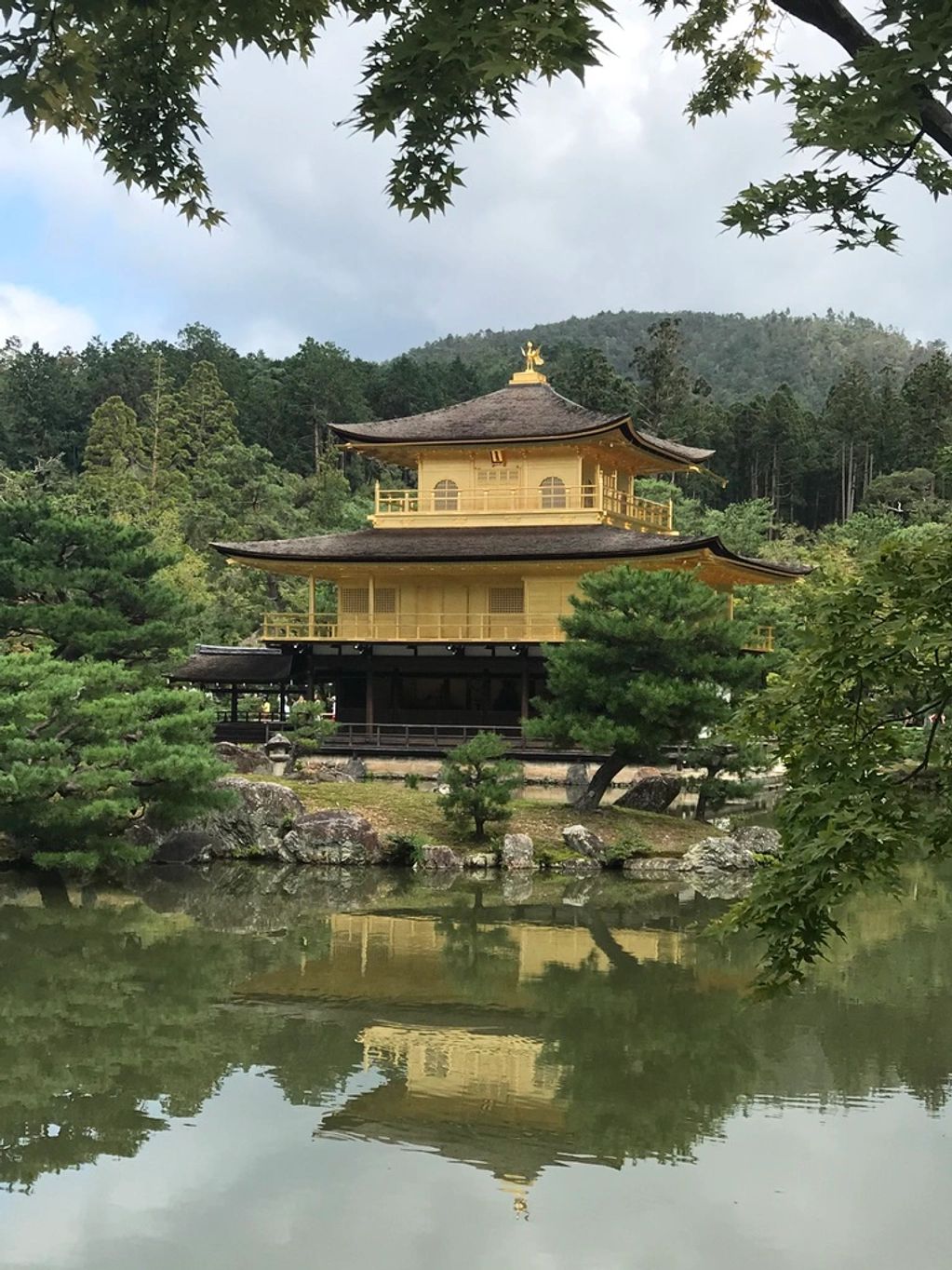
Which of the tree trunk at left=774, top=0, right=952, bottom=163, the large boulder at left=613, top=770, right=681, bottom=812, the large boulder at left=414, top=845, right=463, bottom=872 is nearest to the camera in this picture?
the tree trunk at left=774, top=0, right=952, bottom=163

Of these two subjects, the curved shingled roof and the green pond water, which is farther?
the curved shingled roof

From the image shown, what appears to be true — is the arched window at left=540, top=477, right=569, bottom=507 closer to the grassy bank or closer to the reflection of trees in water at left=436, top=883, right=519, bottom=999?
the grassy bank

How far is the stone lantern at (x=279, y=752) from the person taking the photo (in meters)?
21.3

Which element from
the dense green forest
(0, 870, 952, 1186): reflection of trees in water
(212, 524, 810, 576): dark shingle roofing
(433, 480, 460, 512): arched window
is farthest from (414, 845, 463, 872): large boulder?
the dense green forest

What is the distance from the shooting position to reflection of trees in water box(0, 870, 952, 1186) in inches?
310

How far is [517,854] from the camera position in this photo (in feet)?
56.3

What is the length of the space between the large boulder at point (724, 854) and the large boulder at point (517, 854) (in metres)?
2.05

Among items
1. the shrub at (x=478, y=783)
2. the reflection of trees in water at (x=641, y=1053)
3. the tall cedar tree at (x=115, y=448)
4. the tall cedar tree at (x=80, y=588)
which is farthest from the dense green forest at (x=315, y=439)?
the reflection of trees in water at (x=641, y=1053)

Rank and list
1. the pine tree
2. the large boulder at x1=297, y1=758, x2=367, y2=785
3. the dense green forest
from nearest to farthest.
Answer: the pine tree < the large boulder at x1=297, y1=758, x2=367, y2=785 < the dense green forest

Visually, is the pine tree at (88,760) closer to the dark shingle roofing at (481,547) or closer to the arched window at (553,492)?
the dark shingle roofing at (481,547)

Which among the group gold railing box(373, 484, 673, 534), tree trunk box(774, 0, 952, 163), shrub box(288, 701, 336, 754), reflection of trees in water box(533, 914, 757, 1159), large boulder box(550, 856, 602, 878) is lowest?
large boulder box(550, 856, 602, 878)

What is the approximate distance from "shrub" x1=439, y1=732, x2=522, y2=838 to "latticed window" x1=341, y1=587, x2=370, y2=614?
8.30 m

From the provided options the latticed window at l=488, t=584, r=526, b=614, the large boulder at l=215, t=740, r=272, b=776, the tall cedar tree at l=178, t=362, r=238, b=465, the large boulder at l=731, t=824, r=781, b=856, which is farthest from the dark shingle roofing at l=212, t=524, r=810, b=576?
the tall cedar tree at l=178, t=362, r=238, b=465

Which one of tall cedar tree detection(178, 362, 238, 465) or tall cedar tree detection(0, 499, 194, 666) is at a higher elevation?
tall cedar tree detection(178, 362, 238, 465)
